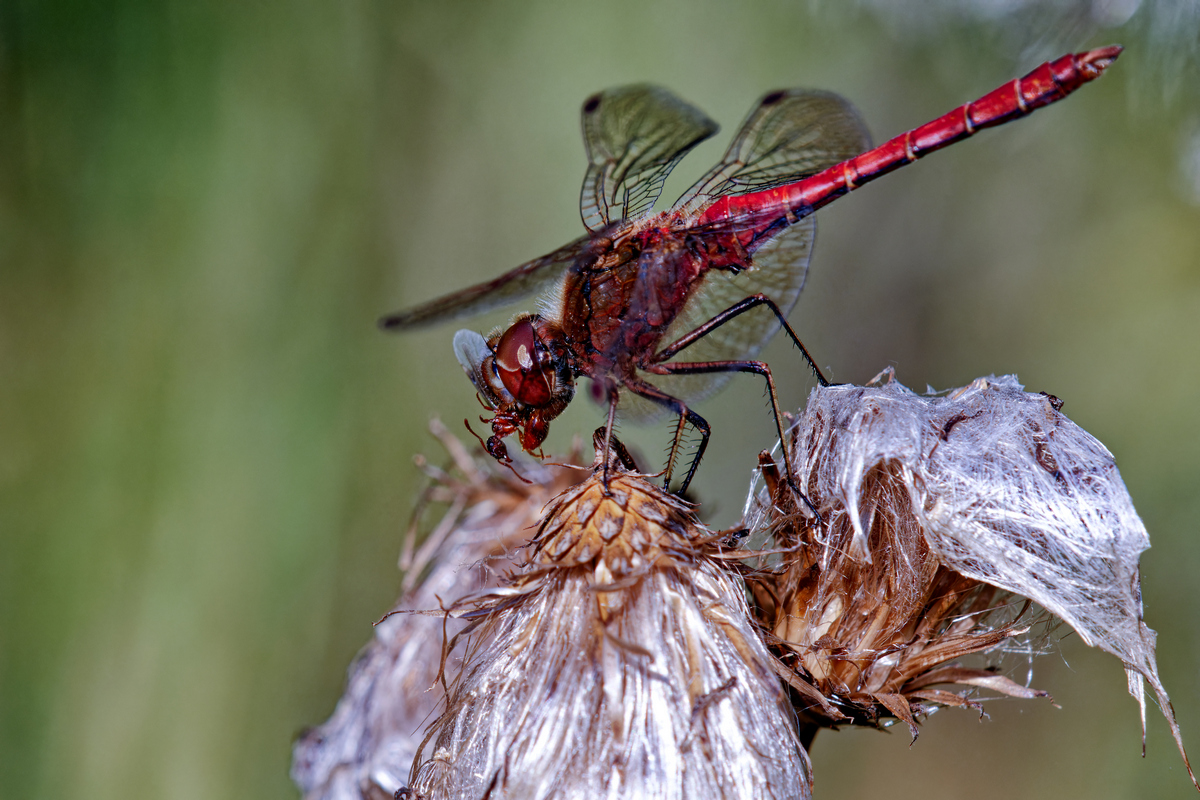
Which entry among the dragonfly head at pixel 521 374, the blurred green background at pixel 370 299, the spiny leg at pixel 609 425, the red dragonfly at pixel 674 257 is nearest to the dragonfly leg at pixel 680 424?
the red dragonfly at pixel 674 257

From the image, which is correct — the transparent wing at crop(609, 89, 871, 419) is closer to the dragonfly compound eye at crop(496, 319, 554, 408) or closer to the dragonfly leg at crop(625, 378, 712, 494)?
the dragonfly leg at crop(625, 378, 712, 494)

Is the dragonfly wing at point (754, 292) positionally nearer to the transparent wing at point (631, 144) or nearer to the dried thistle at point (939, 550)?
the transparent wing at point (631, 144)

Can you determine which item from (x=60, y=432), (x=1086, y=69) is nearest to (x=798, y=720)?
(x=1086, y=69)

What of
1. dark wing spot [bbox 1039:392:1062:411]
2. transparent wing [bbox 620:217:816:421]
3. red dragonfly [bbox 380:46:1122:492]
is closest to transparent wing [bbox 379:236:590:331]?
red dragonfly [bbox 380:46:1122:492]

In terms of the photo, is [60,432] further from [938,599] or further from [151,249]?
[938,599]

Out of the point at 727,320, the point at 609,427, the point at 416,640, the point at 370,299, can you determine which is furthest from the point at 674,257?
the point at 370,299

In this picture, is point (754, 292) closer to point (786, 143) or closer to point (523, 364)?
point (786, 143)
